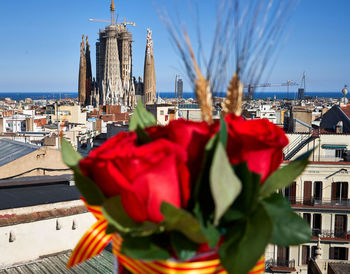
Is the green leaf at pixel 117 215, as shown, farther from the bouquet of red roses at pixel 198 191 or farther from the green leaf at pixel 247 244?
the green leaf at pixel 247 244

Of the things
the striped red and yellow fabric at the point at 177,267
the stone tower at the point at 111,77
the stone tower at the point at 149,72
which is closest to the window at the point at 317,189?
the striped red and yellow fabric at the point at 177,267

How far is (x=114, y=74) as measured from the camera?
334ft

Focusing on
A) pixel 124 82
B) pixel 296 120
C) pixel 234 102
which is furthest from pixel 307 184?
pixel 124 82

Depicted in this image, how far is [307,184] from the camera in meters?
16.4

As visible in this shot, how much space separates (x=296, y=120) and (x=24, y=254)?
16464 millimetres

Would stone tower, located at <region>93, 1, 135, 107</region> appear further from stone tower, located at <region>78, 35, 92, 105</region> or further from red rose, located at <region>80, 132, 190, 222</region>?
red rose, located at <region>80, 132, 190, 222</region>

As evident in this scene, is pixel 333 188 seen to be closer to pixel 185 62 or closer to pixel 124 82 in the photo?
pixel 185 62

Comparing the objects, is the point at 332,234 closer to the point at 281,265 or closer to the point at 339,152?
the point at 281,265

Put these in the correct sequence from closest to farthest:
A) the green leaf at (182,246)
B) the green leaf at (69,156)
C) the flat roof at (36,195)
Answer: the green leaf at (182,246), the green leaf at (69,156), the flat roof at (36,195)

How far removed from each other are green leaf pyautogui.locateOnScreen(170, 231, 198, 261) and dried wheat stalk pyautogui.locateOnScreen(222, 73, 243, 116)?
Result: 1.54 ft

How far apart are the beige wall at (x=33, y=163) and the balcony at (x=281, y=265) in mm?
8243

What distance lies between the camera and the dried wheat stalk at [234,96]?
1.46 meters

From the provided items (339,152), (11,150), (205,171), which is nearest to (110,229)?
(205,171)

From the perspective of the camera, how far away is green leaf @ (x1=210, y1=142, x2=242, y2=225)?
3.80 ft
